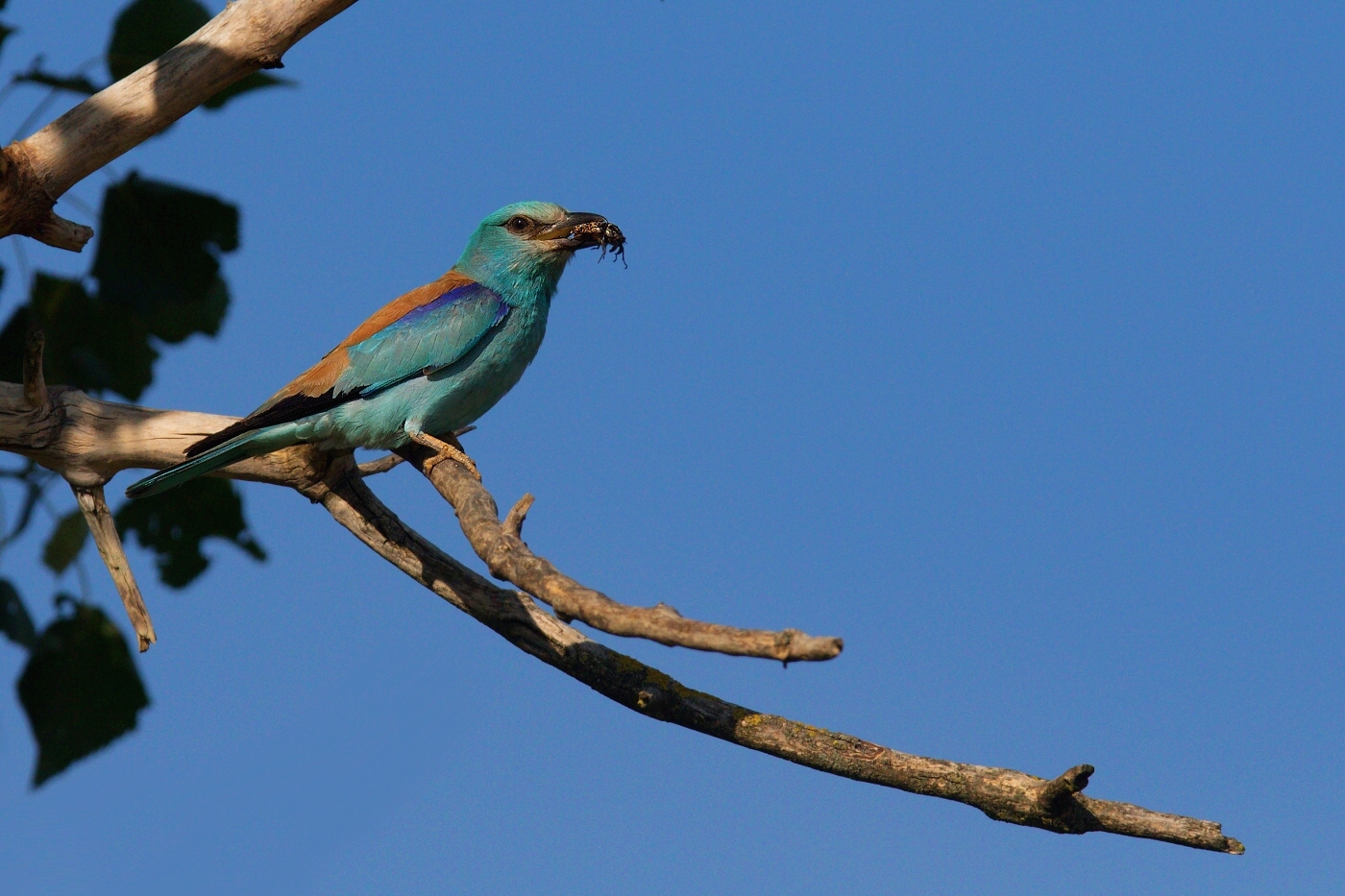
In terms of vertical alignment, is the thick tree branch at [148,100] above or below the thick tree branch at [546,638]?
above

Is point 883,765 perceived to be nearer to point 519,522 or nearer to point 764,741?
point 764,741

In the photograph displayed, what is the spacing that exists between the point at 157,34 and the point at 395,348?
177 cm

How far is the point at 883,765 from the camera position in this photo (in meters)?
4.56

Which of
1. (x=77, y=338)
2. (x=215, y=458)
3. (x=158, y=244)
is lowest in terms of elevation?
(x=215, y=458)

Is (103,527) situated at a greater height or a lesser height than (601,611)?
lesser

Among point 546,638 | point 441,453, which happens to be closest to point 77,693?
point 441,453

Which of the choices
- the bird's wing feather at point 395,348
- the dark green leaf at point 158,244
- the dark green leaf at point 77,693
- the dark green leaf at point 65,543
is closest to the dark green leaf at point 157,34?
the dark green leaf at point 158,244

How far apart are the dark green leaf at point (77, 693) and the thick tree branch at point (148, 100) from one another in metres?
2.04

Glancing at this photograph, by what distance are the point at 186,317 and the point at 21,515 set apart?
1.18 m

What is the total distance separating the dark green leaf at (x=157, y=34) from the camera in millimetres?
5824

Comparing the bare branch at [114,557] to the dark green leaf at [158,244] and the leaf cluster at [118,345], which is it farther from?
the dark green leaf at [158,244]

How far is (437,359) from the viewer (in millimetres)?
5789

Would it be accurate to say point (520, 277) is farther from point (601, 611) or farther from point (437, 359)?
point (601, 611)

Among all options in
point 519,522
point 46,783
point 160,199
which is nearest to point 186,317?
point 160,199
